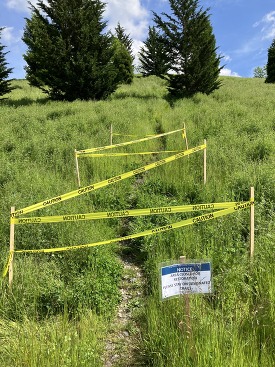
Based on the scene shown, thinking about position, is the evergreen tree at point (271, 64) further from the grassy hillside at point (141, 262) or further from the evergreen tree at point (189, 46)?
the grassy hillside at point (141, 262)

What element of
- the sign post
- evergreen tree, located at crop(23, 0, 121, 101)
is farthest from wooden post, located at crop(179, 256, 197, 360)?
evergreen tree, located at crop(23, 0, 121, 101)

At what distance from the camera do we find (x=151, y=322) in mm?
3109

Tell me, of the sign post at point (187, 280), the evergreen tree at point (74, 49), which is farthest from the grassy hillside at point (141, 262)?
the evergreen tree at point (74, 49)

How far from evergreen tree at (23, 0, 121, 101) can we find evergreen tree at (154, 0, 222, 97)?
4.46 meters

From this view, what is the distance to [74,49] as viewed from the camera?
19469 mm

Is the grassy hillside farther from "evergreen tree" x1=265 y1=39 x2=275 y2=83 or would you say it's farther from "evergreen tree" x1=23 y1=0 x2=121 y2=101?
"evergreen tree" x1=265 y1=39 x2=275 y2=83

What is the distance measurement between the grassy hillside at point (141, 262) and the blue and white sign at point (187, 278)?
1.22 ft

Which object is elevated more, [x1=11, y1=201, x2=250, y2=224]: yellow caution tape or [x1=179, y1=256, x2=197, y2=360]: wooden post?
[x1=11, y1=201, x2=250, y2=224]: yellow caution tape

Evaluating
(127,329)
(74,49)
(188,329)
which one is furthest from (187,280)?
(74,49)

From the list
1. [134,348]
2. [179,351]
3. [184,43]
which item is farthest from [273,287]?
A: [184,43]

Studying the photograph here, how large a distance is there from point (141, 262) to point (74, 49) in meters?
18.2

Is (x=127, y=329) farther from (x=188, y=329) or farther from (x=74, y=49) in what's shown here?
(x=74, y=49)

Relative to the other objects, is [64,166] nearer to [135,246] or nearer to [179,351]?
[135,246]

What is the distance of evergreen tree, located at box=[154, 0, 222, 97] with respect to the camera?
21109 millimetres
